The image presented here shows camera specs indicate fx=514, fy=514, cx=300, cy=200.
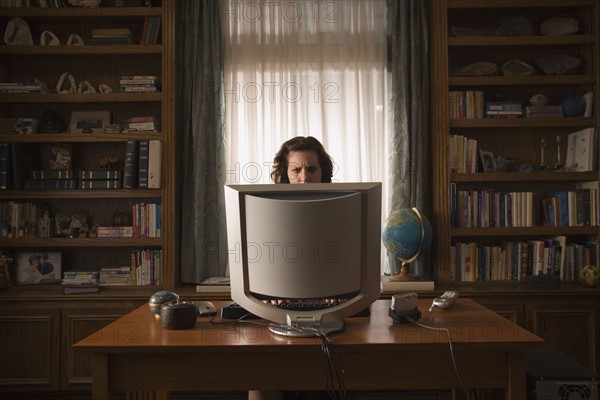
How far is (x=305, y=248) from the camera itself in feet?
4.61

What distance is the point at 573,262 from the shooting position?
300 centimetres

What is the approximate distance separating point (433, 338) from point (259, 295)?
497 mm

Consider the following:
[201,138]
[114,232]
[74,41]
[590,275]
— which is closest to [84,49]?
[74,41]

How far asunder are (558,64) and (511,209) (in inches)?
36.0

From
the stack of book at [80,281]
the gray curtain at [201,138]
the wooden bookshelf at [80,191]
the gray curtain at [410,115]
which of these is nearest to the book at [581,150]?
the gray curtain at [410,115]

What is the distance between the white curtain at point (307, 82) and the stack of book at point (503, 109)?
0.61 m

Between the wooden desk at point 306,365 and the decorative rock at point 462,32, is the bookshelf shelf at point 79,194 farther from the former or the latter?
the decorative rock at point 462,32

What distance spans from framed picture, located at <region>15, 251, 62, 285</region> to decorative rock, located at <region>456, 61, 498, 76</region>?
2.66 m

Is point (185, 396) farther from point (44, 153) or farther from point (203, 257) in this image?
point (44, 153)

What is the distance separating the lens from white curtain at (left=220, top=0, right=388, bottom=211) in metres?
3.14

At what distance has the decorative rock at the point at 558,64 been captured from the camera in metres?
3.06

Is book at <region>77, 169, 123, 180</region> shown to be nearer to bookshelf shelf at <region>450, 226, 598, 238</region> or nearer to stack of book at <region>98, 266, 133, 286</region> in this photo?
stack of book at <region>98, 266, 133, 286</region>

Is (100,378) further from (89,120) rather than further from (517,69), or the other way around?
(517,69)

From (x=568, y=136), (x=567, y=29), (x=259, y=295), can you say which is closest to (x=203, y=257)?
(x=259, y=295)
